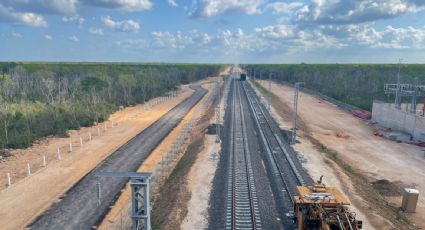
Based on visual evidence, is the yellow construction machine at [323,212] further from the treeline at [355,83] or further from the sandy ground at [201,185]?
the treeline at [355,83]

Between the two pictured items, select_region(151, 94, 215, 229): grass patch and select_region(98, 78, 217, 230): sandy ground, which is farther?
select_region(98, 78, 217, 230): sandy ground

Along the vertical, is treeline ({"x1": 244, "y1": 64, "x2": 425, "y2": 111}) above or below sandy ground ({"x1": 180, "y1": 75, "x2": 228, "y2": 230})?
above

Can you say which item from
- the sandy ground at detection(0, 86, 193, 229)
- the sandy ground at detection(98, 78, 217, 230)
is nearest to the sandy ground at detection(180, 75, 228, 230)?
the sandy ground at detection(98, 78, 217, 230)

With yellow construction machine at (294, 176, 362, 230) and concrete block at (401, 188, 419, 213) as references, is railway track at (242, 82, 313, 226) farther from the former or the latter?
concrete block at (401, 188, 419, 213)

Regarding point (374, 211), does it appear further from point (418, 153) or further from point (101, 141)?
point (101, 141)

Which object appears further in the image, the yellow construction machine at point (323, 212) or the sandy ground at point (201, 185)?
the sandy ground at point (201, 185)

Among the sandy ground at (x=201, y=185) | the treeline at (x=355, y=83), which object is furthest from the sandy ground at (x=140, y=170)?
the treeline at (x=355, y=83)
